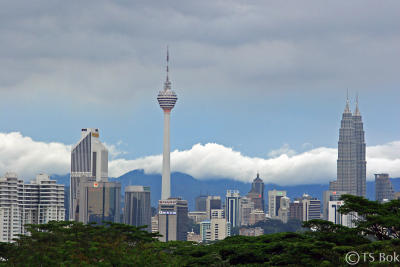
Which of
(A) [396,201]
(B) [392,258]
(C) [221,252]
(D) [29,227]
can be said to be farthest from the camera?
(D) [29,227]

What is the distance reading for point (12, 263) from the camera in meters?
64.1

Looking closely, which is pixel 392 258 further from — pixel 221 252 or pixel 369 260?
pixel 221 252

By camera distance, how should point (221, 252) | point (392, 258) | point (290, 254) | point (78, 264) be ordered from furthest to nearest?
1. point (221, 252)
2. point (290, 254)
3. point (78, 264)
4. point (392, 258)

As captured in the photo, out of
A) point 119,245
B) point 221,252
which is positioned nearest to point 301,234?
point 221,252

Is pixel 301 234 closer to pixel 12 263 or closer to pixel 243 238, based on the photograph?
pixel 243 238

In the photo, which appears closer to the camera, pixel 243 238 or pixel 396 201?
pixel 396 201

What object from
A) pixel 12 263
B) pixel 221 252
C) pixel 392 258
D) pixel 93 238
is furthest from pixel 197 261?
pixel 392 258

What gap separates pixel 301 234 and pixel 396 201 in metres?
10.1

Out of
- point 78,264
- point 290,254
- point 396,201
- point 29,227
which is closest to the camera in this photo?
point 78,264

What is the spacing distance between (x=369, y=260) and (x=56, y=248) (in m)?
23.2

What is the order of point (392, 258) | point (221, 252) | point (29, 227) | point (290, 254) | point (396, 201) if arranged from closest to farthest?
1. point (392, 258)
2. point (290, 254)
3. point (396, 201)
4. point (221, 252)
5. point (29, 227)

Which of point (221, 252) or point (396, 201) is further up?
point (396, 201)

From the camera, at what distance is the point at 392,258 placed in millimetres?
53719

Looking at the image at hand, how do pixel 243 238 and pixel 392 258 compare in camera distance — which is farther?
pixel 243 238
